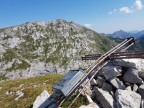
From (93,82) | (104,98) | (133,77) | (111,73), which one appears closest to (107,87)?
(111,73)

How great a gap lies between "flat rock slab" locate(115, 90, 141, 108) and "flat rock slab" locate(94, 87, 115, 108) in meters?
0.41

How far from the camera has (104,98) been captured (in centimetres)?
1562

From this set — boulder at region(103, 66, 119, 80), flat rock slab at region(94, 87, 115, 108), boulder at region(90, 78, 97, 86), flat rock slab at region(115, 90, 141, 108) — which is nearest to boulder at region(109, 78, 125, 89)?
boulder at region(103, 66, 119, 80)

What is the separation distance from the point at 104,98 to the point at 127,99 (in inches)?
54.0

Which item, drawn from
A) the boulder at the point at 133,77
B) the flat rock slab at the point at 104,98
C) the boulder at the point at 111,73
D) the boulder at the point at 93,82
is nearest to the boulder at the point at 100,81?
the boulder at the point at 93,82

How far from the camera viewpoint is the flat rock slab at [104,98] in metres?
15.4

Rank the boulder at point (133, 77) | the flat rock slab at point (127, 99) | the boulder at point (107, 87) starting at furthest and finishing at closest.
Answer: the boulder at point (107, 87)
the boulder at point (133, 77)
the flat rock slab at point (127, 99)

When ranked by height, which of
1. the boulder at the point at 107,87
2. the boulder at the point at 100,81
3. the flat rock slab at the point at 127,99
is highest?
the boulder at the point at 100,81

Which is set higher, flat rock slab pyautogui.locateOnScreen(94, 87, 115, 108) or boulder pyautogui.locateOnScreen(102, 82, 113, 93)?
boulder pyautogui.locateOnScreen(102, 82, 113, 93)

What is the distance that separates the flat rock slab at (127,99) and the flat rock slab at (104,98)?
405mm

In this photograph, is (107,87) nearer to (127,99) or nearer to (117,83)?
(117,83)

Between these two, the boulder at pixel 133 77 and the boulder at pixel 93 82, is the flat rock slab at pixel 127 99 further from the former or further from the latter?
the boulder at pixel 93 82

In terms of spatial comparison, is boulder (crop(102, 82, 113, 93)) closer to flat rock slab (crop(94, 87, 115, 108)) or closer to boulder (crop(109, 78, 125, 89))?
boulder (crop(109, 78, 125, 89))

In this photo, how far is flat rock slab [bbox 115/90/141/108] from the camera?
591 inches
